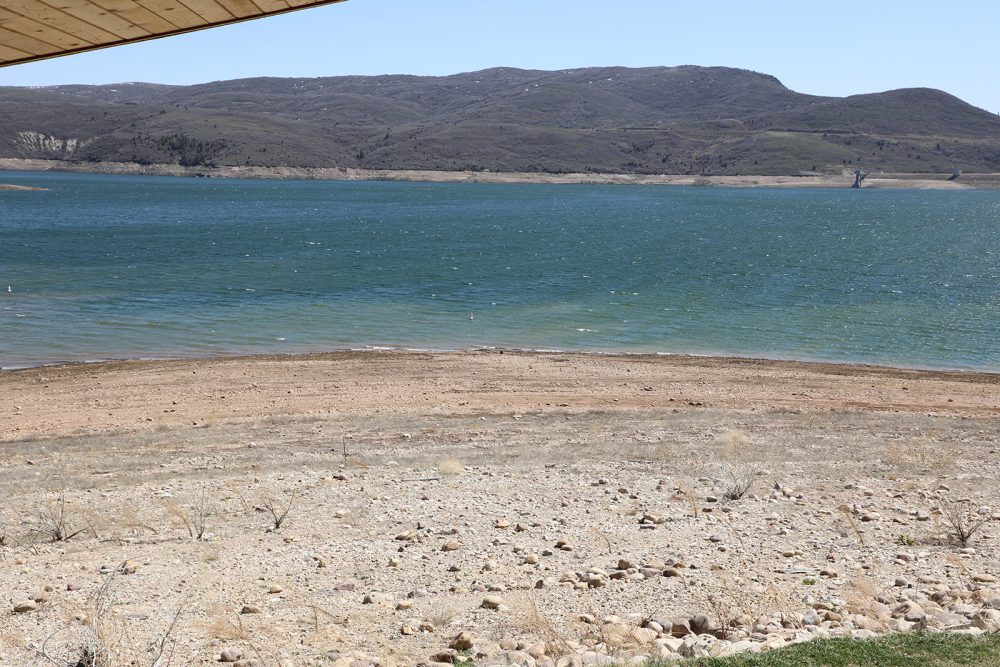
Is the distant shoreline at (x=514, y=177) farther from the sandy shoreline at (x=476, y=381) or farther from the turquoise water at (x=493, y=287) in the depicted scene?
the sandy shoreline at (x=476, y=381)

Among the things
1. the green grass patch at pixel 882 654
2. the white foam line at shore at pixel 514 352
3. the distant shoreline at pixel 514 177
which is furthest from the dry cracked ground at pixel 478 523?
the distant shoreline at pixel 514 177

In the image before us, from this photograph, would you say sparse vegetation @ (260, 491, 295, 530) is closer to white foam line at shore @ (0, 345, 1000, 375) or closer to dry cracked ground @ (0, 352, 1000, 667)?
dry cracked ground @ (0, 352, 1000, 667)

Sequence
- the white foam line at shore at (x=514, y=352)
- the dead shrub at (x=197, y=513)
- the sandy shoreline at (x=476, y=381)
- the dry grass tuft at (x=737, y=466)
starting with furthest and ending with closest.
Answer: the white foam line at shore at (x=514, y=352) < the sandy shoreline at (x=476, y=381) < the dry grass tuft at (x=737, y=466) < the dead shrub at (x=197, y=513)

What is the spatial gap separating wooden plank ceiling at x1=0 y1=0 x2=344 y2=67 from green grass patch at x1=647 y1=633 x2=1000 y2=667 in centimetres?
395

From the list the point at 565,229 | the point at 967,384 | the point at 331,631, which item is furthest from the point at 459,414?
the point at 565,229

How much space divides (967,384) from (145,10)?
1873 centimetres

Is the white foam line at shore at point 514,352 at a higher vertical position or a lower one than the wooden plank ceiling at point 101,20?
lower

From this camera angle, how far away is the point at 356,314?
92.9 ft

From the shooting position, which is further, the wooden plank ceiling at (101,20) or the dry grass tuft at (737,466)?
the dry grass tuft at (737,466)

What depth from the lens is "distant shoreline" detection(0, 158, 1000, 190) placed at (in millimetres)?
174250

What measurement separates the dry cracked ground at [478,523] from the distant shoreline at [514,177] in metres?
163

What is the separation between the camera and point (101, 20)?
3.91 meters

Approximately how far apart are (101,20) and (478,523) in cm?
606

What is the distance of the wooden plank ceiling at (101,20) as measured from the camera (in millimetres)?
3756
